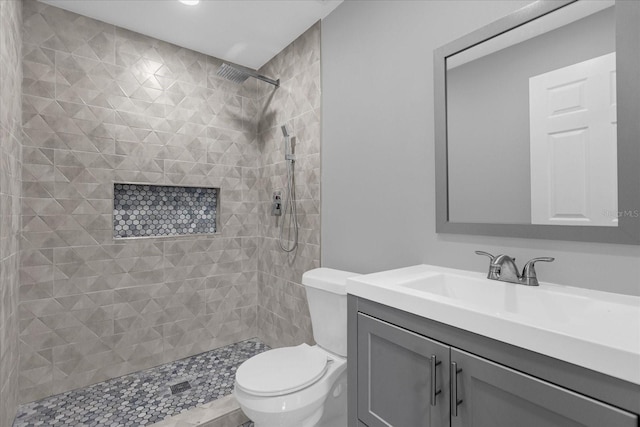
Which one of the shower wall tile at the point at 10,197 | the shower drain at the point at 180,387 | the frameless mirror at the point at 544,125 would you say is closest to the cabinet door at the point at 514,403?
the frameless mirror at the point at 544,125

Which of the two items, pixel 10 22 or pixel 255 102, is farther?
pixel 255 102

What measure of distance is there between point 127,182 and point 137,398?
146cm

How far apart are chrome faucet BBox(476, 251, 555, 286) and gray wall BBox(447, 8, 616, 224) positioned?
0.54 feet

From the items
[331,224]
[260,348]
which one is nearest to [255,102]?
[331,224]

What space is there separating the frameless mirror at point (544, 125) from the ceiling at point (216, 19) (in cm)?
120

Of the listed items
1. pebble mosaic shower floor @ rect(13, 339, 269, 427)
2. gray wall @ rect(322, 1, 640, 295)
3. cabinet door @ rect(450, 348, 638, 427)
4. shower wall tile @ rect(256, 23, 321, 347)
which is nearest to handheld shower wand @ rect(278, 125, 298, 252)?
shower wall tile @ rect(256, 23, 321, 347)

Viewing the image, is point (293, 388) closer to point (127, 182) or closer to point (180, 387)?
point (180, 387)

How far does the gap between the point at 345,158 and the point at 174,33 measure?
65.2 inches

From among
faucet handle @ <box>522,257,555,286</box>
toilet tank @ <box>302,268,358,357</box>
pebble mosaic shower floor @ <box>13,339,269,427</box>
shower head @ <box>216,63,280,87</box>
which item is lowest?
pebble mosaic shower floor @ <box>13,339,269,427</box>

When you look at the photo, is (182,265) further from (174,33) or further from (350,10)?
(350,10)

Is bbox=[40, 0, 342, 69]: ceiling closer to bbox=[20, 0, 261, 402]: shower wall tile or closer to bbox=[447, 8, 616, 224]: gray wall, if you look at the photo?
bbox=[20, 0, 261, 402]: shower wall tile

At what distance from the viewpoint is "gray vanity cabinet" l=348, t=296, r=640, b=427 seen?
24.7 inches

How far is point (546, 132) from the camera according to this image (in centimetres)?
115

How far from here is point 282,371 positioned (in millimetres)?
1505
